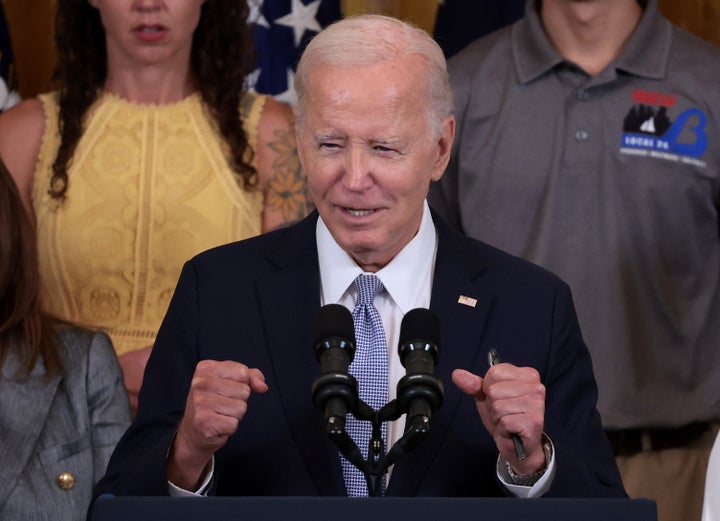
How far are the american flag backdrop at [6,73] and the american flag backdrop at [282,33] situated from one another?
710mm

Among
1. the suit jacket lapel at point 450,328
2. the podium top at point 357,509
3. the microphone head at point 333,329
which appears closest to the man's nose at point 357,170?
the suit jacket lapel at point 450,328

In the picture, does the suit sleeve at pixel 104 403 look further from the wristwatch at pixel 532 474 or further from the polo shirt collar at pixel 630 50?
the polo shirt collar at pixel 630 50

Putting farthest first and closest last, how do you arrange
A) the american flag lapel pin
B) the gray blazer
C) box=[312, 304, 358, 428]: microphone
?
the gray blazer, the american flag lapel pin, box=[312, 304, 358, 428]: microphone

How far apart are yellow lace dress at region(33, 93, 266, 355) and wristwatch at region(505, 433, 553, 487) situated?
1540mm

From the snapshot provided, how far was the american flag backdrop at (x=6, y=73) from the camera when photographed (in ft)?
14.6

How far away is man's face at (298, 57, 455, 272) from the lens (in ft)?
8.68

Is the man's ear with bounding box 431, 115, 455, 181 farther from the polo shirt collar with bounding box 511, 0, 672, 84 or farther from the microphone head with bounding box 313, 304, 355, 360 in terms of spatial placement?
the polo shirt collar with bounding box 511, 0, 672, 84

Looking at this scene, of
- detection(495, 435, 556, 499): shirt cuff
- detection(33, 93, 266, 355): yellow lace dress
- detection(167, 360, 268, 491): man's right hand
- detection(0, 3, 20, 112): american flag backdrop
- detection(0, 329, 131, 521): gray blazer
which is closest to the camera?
detection(167, 360, 268, 491): man's right hand

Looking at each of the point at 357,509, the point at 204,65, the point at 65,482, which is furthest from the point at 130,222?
the point at 357,509

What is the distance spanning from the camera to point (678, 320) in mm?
3896

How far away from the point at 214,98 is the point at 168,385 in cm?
143

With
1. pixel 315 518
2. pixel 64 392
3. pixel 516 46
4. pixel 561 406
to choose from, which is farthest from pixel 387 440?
pixel 516 46

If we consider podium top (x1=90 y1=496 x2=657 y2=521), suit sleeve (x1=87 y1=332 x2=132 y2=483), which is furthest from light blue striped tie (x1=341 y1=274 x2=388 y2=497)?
suit sleeve (x1=87 y1=332 x2=132 y2=483)

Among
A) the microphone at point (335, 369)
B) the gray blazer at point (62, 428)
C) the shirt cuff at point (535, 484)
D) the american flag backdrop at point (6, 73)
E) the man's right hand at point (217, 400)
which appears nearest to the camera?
the microphone at point (335, 369)
